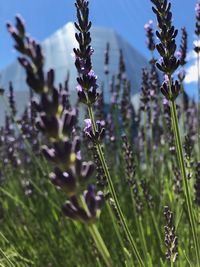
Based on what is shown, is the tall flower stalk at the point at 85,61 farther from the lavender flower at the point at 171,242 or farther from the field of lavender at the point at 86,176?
the lavender flower at the point at 171,242

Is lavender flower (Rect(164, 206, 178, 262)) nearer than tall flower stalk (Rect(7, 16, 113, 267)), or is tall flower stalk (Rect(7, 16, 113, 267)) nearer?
tall flower stalk (Rect(7, 16, 113, 267))

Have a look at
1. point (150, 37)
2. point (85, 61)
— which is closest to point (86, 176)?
point (85, 61)

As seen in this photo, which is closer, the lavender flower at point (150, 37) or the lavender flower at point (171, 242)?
the lavender flower at point (171, 242)

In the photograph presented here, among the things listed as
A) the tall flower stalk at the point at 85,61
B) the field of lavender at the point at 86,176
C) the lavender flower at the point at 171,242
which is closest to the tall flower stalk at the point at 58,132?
the field of lavender at the point at 86,176

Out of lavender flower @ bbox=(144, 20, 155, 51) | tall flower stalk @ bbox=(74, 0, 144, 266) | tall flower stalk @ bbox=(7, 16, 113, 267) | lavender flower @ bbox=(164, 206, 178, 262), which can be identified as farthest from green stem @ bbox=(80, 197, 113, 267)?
lavender flower @ bbox=(144, 20, 155, 51)

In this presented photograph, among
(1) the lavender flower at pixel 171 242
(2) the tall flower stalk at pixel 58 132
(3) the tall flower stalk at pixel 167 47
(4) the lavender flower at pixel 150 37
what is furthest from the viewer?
(4) the lavender flower at pixel 150 37

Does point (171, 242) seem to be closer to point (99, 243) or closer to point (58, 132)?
point (99, 243)

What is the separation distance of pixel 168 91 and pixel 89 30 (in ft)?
1.18

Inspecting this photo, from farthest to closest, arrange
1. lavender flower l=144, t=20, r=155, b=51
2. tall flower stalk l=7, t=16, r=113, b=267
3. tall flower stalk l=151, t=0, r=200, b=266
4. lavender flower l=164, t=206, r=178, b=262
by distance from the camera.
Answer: lavender flower l=144, t=20, r=155, b=51
lavender flower l=164, t=206, r=178, b=262
tall flower stalk l=151, t=0, r=200, b=266
tall flower stalk l=7, t=16, r=113, b=267

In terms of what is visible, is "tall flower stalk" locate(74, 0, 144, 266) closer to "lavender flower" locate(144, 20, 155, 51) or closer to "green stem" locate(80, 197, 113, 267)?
"green stem" locate(80, 197, 113, 267)

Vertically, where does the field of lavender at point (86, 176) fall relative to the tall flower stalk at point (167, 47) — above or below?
below

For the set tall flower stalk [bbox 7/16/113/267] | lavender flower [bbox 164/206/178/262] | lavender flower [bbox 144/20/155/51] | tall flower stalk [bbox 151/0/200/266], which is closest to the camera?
tall flower stalk [bbox 7/16/113/267]

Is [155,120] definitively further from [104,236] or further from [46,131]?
[46,131]

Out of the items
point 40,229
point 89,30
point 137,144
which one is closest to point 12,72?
point 137,144
